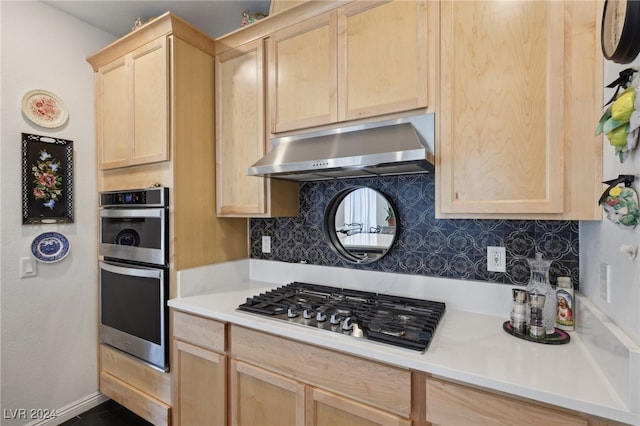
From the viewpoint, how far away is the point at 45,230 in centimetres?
204

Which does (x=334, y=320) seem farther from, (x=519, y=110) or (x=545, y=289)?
(x=519, y=110)

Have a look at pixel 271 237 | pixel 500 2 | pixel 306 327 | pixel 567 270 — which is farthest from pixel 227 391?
pixel 500 2

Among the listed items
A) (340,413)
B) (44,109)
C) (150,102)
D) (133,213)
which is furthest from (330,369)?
(44,109)

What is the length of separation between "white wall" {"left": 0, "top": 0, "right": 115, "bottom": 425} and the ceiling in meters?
0.11

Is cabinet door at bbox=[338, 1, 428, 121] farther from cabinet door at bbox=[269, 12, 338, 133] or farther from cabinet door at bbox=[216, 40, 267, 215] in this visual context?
cabinet door at bbox=[216, 40, 267, 215]

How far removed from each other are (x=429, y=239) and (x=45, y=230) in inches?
96.7

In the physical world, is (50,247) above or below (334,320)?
above

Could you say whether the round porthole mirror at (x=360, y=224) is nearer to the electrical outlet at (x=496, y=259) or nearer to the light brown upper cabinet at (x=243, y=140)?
the light brown upper cabinet at (x=243, y=140)

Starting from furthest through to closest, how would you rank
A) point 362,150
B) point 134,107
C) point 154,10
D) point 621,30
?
point 154,10 < point 134,107 < point 362,150 < point 621,30

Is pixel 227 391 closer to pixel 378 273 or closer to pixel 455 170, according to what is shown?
pixel 378 273

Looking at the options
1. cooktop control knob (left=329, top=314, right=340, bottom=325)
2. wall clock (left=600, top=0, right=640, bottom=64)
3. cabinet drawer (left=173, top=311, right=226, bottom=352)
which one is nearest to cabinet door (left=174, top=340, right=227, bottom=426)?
cabinet drawer (left=173, top=311, right=226, bottom=352)

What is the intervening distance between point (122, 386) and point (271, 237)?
4.72 ft

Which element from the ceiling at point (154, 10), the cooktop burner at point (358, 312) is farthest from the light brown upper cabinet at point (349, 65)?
the cooktop burner at point (358, 312)

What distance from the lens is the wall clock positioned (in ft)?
2.52
